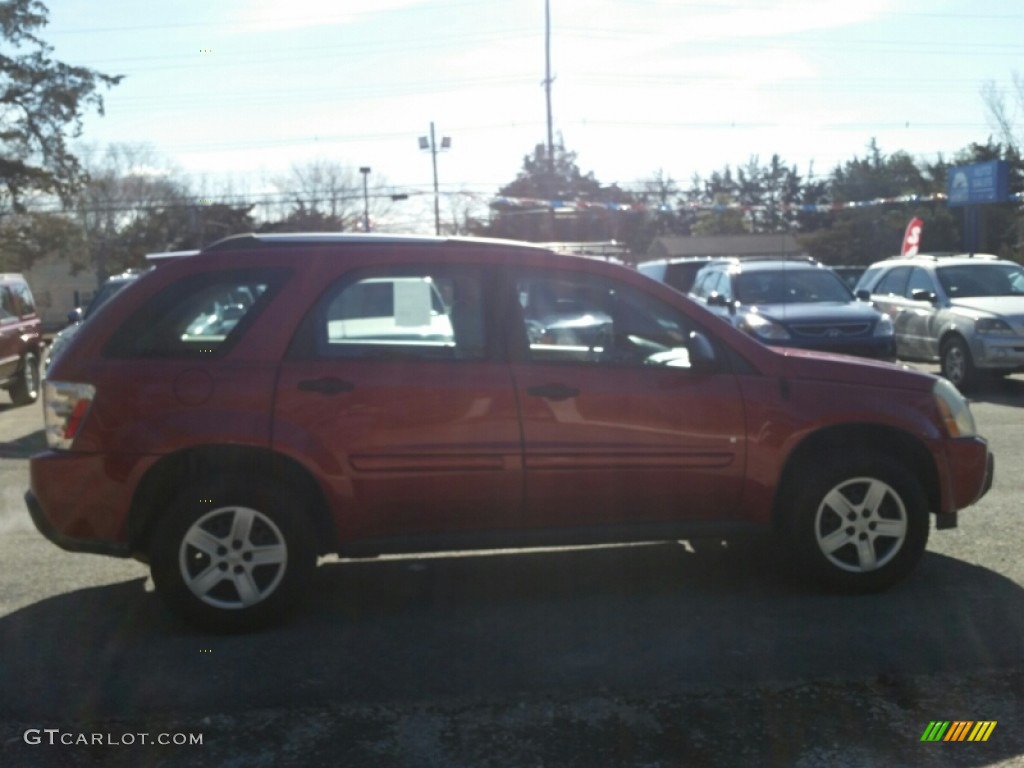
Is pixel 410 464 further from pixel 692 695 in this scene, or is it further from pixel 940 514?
pixel 940 514

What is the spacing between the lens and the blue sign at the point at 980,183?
32.7 meters

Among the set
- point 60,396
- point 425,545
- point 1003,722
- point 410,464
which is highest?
point 60,396

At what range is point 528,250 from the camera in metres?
5.97

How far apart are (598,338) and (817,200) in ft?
193

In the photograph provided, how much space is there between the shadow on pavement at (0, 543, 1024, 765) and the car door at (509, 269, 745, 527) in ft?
1.82

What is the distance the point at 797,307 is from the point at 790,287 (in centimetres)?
88

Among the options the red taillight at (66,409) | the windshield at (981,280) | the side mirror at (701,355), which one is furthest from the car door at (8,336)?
the windshield at (981,280)

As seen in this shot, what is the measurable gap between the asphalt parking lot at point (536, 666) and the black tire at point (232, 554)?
0.15 m

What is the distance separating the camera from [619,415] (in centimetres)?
575

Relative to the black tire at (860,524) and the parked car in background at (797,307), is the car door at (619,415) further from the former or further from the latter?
the parked car in background at (797,307)

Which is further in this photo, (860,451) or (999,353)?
(999,353)

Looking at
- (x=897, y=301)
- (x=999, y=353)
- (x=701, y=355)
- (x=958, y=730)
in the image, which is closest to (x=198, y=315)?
(x=701, y=355)

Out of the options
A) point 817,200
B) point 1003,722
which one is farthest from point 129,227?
→ point 1003,722

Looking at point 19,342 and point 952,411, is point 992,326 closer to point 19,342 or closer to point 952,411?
point 952,411
